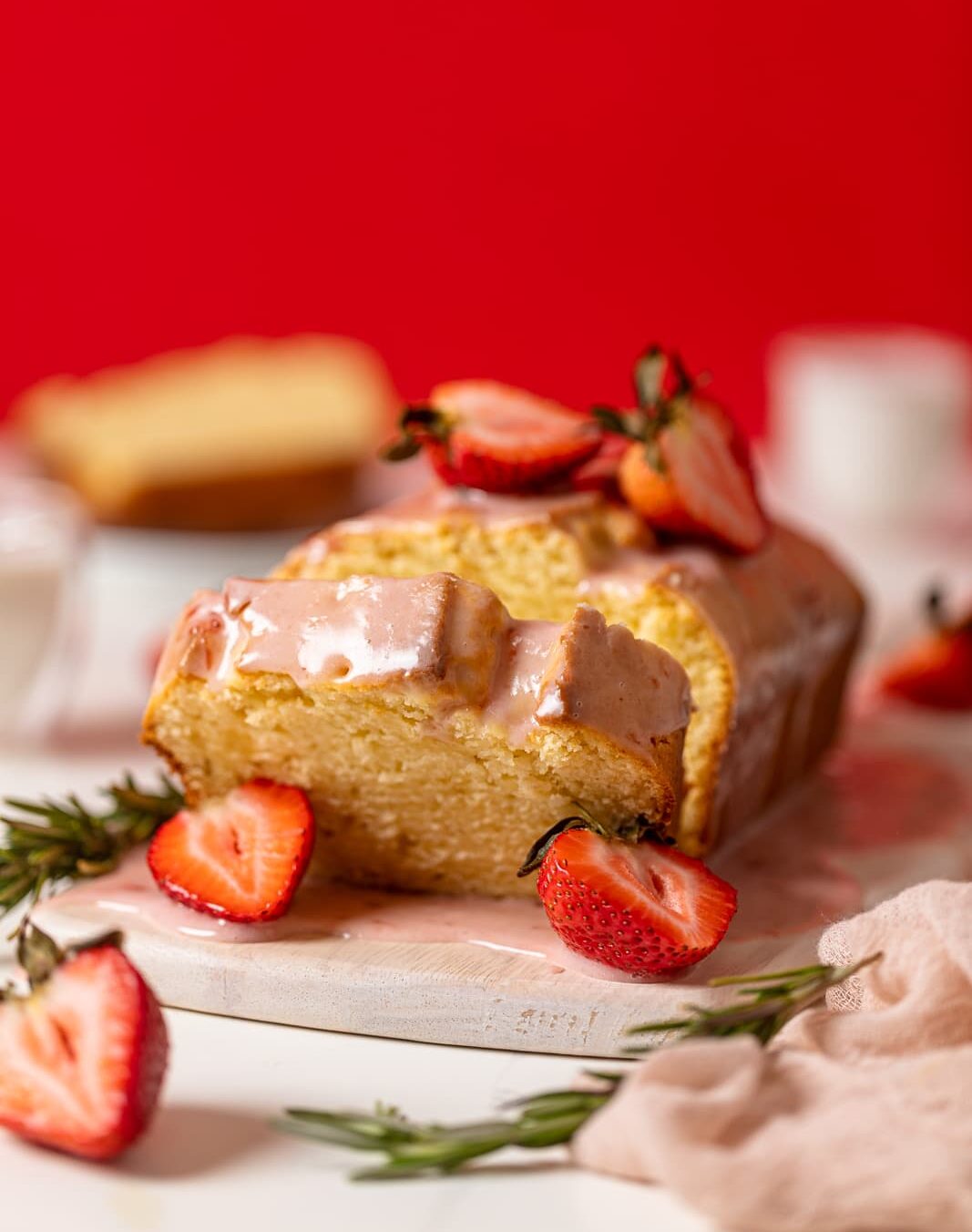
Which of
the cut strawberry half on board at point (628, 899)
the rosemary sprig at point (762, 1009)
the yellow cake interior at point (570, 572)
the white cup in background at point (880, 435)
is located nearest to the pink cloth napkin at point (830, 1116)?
the rosemary sprig at point (762, 1009)

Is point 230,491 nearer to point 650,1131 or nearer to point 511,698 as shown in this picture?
point 511,698

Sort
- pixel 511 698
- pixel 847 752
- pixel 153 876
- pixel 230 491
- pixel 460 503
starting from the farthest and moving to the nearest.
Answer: pixel 230 491 < pixel 847 752 < pixel 460 503 < pixel 153 876 < pixel 511 698

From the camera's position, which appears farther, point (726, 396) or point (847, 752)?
point (726, 396)

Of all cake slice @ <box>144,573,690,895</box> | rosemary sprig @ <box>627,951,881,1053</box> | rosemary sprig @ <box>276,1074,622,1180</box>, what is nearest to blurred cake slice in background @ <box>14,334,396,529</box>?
cake slice @ <box>144,573,690,895</box>

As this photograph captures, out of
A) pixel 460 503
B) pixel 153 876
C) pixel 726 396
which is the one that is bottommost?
pixel 726 396

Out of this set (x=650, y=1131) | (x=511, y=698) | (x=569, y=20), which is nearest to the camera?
(x=650, y=1131)

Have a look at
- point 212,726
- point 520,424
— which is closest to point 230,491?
point 520,424

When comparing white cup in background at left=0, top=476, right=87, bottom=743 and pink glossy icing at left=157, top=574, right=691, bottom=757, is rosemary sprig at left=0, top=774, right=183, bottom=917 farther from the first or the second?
white cup in background at left=0, top=476, right=87, bottom=743

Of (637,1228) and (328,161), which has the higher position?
(328,161)

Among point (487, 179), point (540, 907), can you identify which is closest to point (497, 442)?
point (540, 907)
